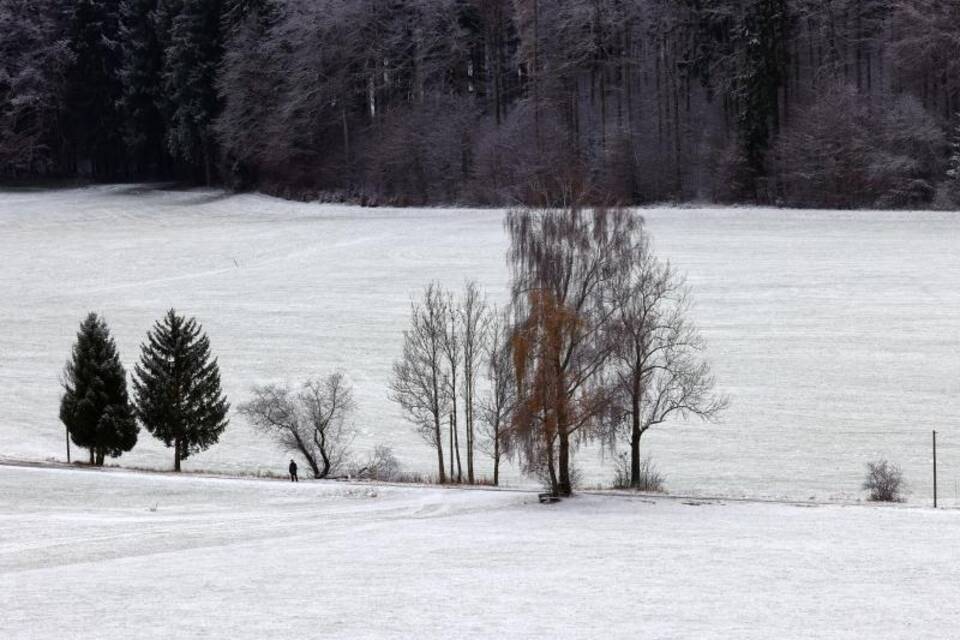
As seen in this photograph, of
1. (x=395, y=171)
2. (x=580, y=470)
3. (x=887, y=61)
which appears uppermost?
(x=887, y=61)

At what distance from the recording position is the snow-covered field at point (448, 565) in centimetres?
1959

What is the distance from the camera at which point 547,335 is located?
34.3 metres

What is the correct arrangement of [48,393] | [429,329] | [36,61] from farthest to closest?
1. [36,61]
2. [48,393]
3. [429,329]

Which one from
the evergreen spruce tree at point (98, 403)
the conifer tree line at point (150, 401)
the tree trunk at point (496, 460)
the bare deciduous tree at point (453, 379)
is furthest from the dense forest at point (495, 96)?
the tree trunk at point (496, 460)

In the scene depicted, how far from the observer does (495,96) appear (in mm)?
100125

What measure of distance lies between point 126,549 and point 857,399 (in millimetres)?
26194

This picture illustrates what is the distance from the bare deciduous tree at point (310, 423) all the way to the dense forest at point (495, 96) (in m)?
38.9

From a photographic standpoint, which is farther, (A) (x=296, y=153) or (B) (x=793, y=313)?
(A) (x=296, y=153)

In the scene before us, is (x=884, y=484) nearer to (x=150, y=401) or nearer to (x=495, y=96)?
(x=150, y=401)

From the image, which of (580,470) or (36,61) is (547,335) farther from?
(36,61)

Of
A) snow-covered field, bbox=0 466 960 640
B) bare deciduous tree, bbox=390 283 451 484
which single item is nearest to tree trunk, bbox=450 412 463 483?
bare deciduous tree, bbox=390 283 451 484

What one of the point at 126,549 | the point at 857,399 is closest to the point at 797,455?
the point at 857,399

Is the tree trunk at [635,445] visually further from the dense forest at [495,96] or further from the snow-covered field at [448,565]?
the dense forest at [495,96]

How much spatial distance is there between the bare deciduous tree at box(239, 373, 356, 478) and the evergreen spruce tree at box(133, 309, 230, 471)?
1294 mm
